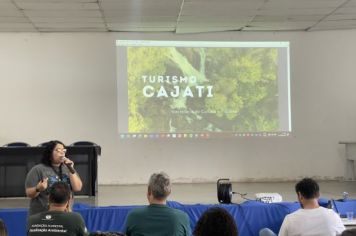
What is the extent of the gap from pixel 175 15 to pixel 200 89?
182 cm

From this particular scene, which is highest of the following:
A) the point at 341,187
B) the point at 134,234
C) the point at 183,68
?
the point at 183,68

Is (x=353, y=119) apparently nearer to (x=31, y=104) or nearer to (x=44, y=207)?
(x=31, y=104)

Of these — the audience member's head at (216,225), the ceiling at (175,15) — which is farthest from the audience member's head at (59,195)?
the ceiling at (175,15)

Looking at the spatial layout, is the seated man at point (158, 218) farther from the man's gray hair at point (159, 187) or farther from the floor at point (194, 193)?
the floor at point (194, 193)

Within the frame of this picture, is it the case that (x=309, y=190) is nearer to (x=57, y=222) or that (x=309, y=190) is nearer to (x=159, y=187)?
(x=159, y=187)

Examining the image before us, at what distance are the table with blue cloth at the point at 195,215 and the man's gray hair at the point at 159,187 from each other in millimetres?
1643

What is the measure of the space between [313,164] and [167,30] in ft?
13.7

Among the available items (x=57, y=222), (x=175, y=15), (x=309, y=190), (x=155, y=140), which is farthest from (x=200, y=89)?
(x=57, y=222)

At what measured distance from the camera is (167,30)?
9508 mm

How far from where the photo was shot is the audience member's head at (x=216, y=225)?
6.54 ft

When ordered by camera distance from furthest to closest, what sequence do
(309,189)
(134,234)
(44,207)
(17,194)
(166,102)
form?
(166,102), (17,194), (44,207), (309,189), (134,234)

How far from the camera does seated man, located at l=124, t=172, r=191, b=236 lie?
268 centimetres

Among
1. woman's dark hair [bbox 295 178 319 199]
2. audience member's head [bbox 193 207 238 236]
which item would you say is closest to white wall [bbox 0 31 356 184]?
woman's dark hair [bbox 295 178 319 199]

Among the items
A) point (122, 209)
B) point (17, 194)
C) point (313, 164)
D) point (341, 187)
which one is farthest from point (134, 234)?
point (313, 164)
